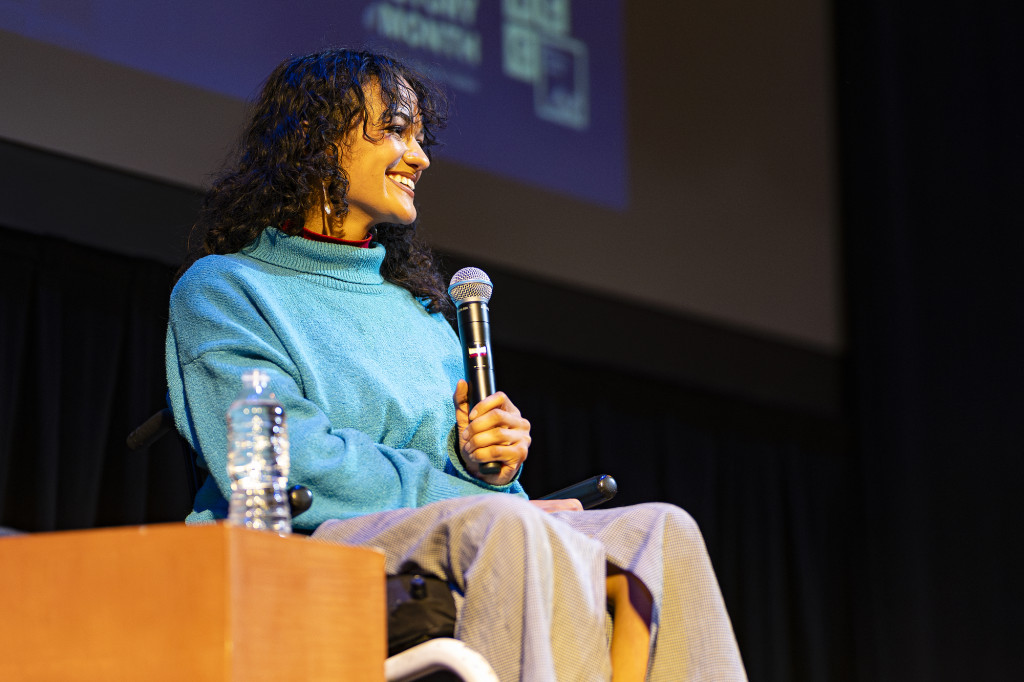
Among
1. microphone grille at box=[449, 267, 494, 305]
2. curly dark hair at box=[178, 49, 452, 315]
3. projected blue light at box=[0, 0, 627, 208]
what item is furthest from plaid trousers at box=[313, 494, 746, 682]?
projected blue light at box=[0, 0, 627, 208]

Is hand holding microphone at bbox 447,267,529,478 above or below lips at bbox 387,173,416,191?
below

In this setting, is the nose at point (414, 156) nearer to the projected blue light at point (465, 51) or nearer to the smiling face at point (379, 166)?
the smiling face at point (379, 166)

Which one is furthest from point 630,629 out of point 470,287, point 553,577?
point 470,287

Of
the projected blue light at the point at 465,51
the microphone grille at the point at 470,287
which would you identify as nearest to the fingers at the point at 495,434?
the microphone grille at the point at 470,287

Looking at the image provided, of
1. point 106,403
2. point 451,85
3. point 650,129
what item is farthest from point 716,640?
point 650,129

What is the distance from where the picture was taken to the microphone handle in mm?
1658

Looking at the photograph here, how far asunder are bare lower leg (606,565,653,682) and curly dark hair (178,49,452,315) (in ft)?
2.40

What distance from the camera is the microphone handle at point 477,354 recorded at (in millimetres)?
1658

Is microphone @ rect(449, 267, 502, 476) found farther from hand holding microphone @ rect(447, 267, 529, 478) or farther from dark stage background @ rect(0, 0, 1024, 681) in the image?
dark stage background @ rect(0, 0, 1024, 681)

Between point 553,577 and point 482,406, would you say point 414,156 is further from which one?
point 553,577

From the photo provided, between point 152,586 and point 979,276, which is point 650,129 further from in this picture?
point 152,586

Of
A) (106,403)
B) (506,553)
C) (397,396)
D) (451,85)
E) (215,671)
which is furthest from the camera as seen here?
(451,85)

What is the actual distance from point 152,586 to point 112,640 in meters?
0.06

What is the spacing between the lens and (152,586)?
1.07 metres
